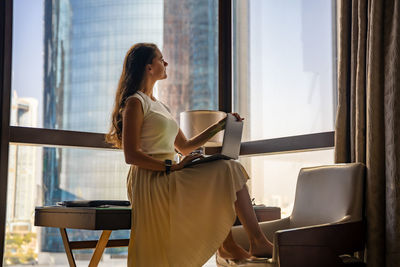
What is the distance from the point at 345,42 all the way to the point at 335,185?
972 millimetres

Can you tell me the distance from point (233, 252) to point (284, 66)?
1986 millimetres

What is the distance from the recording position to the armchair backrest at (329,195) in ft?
8.51

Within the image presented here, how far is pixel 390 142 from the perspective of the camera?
106 inches

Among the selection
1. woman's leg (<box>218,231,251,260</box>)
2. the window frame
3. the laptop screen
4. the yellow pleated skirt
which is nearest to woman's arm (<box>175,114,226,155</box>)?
the laptop screen

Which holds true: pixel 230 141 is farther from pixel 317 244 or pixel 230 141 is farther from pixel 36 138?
pixel 36 138

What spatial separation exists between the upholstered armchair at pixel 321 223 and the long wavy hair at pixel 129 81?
86cm

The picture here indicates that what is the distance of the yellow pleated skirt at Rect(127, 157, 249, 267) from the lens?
2402 mm

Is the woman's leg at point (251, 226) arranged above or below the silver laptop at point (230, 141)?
below

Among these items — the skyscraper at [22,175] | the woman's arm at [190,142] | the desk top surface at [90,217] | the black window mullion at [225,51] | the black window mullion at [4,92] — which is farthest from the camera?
the black window mullion at [225,51]

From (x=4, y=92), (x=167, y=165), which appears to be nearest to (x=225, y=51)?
(x=4, y=92)

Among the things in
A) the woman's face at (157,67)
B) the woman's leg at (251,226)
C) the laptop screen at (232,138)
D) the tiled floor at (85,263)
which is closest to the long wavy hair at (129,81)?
the woman's face at (157,67)

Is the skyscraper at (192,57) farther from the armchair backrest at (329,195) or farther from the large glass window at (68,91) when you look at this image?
the armchair backrest at (329,195)

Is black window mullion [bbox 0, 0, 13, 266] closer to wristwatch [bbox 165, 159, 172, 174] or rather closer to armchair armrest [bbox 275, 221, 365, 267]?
wristwatch [bbox 165, 159, 172, 174]

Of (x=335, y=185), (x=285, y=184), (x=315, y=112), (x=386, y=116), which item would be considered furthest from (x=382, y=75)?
(x=285, y=184)
